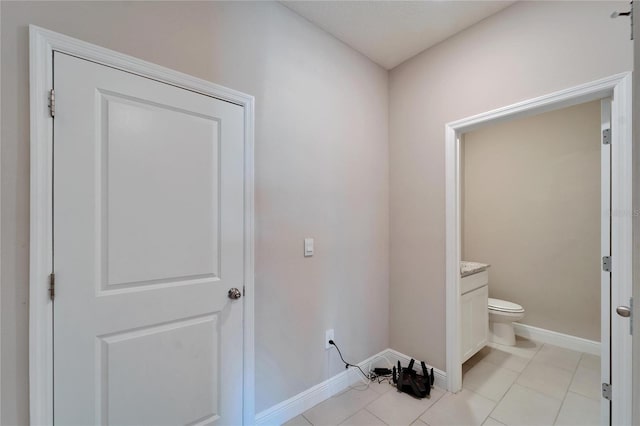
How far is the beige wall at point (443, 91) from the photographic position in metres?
1.49

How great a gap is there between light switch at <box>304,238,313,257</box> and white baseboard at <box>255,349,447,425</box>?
37.6 inches

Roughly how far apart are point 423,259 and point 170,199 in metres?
1.91

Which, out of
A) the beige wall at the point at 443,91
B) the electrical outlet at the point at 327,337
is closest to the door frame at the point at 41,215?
the electrical outlet at the point at 327,337

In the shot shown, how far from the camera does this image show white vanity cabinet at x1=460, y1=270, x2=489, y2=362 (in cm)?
221

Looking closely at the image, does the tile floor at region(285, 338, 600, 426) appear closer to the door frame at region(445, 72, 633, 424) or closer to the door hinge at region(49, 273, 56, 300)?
the door frame at region(445, 72, 633, 424)

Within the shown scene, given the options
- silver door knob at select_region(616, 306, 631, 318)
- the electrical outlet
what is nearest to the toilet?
silver door knob at select_region(616, 306, 631, 318)

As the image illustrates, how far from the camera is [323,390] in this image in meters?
1.93

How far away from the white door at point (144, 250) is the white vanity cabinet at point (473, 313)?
1.81 metres

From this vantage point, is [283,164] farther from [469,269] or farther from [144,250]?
[469,269]

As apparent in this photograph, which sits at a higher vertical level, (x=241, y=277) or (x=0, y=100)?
(x=0, y=100)

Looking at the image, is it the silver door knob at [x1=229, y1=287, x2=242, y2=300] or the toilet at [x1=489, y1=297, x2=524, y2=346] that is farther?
the toilet at [x1=489, y1=297, x2=524, y2=346]

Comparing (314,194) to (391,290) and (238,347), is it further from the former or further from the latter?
(391,290)

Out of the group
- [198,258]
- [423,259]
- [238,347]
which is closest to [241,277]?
[198,258]

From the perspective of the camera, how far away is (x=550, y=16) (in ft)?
5.25
